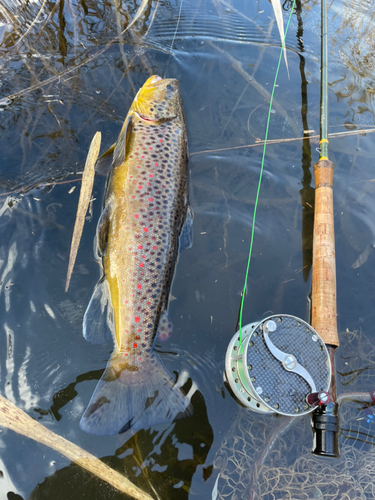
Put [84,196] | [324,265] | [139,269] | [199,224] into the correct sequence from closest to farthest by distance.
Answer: [139,269]
[324,265]
[84,196]
[199,224]

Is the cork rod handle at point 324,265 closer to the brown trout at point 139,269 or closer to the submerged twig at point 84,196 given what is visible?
the brown trout at point 139,269

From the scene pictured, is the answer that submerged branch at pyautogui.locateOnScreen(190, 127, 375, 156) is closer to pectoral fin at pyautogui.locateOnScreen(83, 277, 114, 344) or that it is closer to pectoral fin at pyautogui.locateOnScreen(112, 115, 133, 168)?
pectoral fin at pyautogui.locateOnScreen(112, 115, 133, 168)

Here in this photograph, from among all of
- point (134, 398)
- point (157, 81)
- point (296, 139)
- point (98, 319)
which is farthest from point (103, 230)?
point (296, 139)

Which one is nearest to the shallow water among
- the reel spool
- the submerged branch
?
the submerged branch

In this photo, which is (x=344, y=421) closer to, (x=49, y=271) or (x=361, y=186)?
(x=361, y=186)

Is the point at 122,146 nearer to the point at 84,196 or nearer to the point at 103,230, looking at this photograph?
the point at 84,196

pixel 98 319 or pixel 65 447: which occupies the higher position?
pixel 98 319

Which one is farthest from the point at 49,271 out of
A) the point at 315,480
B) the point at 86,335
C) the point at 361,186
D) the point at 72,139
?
the point at 361,186

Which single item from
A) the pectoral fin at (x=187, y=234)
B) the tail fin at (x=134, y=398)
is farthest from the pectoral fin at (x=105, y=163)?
the tail fin at (x=134, y=398)

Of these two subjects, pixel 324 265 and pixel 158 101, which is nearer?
pixel 324 265
